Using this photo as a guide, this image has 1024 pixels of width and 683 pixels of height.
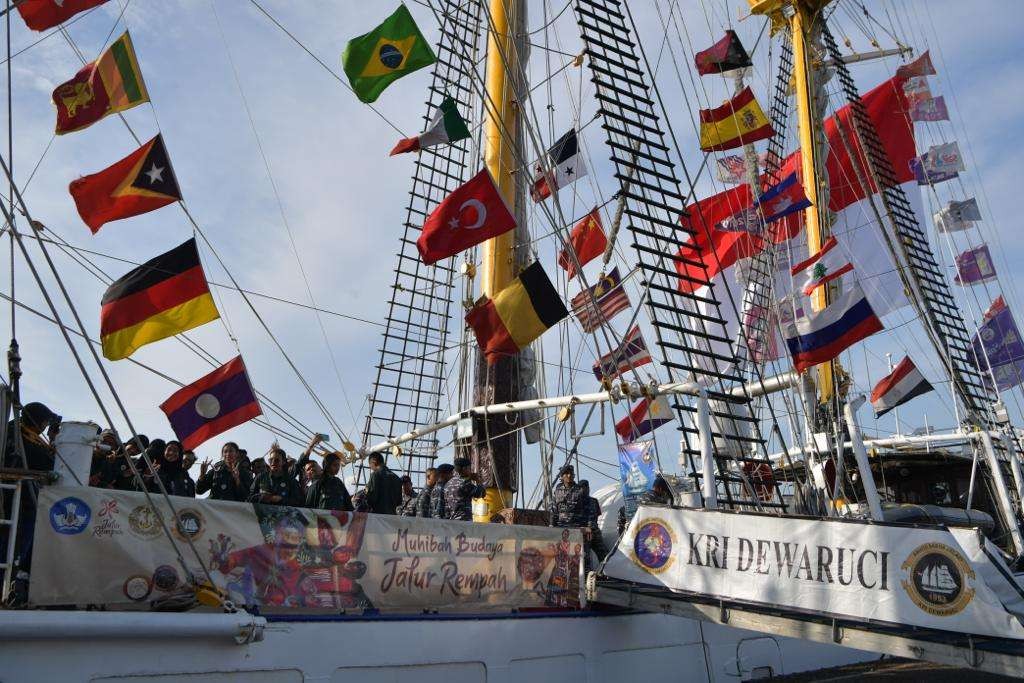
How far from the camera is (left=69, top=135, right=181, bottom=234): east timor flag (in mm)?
8523

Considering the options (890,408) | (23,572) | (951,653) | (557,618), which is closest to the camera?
(23,572)

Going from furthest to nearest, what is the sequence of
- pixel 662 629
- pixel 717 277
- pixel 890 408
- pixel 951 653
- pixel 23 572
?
pixel 717 277 → pixel 890 408 → pixel 662 629 → pixel 951 653 → pixel 23 572

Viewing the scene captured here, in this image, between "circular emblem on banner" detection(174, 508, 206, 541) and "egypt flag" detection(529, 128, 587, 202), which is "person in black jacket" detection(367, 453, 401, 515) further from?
"egypt flag" detection(529, 128, 587, 202)

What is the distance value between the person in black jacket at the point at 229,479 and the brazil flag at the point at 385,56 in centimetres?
517

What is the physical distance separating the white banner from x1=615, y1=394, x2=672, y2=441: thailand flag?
22.9 ft

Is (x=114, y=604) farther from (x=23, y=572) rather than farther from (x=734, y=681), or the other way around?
(x=734, y=681)

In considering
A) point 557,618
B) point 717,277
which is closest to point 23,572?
point 557,618

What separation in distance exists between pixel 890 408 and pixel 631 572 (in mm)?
11733

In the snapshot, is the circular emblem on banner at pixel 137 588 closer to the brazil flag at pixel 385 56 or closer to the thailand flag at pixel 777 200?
the brazil flag at pixel 385 56

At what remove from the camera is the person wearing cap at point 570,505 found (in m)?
9.67

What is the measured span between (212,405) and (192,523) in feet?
9.03

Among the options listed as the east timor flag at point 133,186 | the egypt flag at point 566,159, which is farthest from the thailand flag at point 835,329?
the east timor flag at point 133,186

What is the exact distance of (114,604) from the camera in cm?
595

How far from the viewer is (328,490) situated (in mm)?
8117
